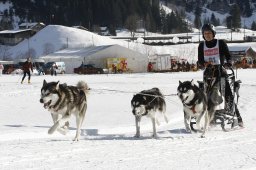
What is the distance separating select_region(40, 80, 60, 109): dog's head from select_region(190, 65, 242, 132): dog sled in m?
2.25

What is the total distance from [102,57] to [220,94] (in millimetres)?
43174

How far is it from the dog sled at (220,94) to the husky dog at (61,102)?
184cm

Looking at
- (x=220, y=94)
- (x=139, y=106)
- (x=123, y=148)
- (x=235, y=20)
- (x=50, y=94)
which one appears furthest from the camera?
(x=235, y=20)

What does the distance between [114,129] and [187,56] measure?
63409mm

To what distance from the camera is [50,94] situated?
6.20 metres

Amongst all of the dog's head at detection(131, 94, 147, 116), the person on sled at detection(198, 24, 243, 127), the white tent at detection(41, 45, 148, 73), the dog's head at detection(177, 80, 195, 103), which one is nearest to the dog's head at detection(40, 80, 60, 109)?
the dog's head at detection(131, 94, 147, 116)

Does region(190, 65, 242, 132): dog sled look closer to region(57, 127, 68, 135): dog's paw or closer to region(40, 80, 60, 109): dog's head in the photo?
region(57, 127, 68, 135): dog's paw

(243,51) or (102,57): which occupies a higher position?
(243,51)

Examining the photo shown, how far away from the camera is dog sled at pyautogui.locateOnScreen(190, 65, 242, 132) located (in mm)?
7062

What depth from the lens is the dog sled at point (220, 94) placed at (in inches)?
278

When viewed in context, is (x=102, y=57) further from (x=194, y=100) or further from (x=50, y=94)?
(x=50, y=94)

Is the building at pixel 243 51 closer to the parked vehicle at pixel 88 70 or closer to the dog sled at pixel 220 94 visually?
the parked vehicle at pixel 88 70

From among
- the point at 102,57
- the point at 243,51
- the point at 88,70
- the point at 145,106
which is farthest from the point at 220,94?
the point at 243,51

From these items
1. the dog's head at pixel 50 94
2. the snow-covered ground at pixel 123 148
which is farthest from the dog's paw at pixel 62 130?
the dog's head at pixel 50 94
